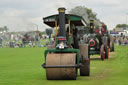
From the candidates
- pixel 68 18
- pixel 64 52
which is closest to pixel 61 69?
pixel 64 52

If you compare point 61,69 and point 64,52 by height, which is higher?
point 64,52

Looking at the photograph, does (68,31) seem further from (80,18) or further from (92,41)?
(92,41)

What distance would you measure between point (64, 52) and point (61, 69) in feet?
2.63

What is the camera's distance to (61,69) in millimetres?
11117

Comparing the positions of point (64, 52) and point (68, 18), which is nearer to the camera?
point (64, 52)

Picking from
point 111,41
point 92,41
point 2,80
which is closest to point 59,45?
point 2,80

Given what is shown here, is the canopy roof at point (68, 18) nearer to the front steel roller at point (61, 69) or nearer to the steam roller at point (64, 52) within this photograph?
the steam roller at point (64, 52)

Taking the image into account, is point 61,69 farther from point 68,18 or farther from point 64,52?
point 68,18

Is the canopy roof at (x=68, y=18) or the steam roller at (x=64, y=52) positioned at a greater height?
the canopy roof at (x=68, y=18)

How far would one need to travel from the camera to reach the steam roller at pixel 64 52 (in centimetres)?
1114

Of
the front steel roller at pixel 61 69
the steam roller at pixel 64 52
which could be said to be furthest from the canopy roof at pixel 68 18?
the front steel roller at pixel 61 69

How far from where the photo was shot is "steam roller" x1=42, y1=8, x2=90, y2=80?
36.6 feet

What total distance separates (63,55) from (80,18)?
60.6 inches

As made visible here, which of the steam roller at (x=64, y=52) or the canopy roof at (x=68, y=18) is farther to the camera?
the canopy roof at (x=68, y=18)
